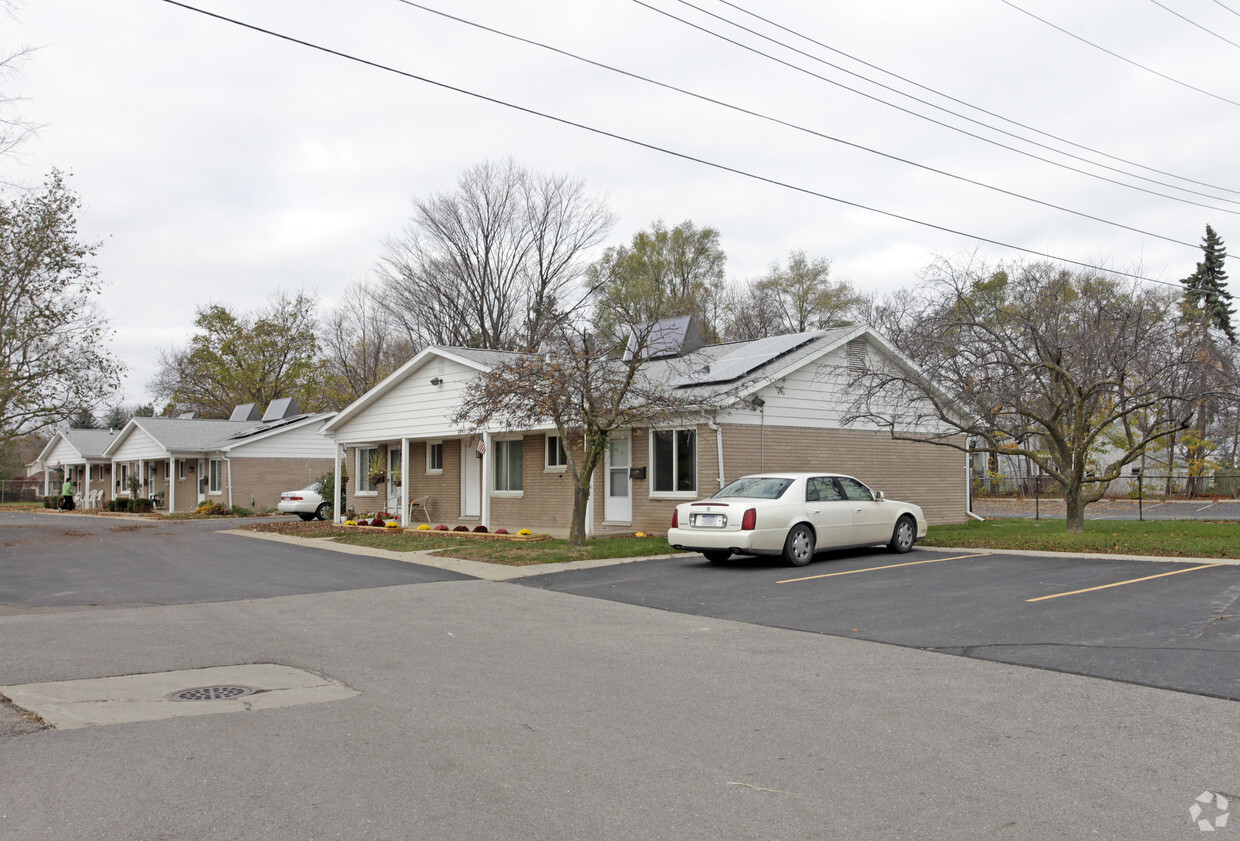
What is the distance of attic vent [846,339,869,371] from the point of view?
→ 21.8 m

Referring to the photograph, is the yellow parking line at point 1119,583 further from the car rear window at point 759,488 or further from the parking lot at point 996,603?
the car rear window at point 759,488

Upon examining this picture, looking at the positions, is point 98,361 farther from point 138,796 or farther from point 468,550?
point 138,796

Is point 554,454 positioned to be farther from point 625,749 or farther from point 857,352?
point 625,749

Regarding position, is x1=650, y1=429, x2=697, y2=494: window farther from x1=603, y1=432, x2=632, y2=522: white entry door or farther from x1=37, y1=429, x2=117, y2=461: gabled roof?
x1=37, y1=429, x2=117, y2=461: gabled roof

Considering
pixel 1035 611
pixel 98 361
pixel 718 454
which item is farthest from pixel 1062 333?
pixel 98 361

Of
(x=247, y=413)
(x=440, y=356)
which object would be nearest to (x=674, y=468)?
(x=440, y=356)

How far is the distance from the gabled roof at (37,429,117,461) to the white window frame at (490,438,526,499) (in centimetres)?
3678

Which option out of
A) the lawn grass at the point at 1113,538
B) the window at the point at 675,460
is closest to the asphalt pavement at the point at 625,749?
the lawn grass at the point at 1113,538

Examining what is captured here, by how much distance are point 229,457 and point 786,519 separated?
3256 centimetres

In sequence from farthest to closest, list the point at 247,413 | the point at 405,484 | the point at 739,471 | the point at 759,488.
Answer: the point at 247,413 < the point at 405,484 < the point at 739,471 < the point at 759,488

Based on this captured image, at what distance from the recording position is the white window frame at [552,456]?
76.0 ft

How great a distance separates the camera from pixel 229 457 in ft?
133

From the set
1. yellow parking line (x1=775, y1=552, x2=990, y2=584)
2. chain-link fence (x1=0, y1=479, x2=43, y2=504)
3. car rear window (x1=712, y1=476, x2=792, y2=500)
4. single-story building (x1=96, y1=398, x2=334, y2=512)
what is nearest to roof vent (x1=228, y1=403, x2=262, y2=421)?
single-story building (x1=96, y1=398, x2=334, y2=512)

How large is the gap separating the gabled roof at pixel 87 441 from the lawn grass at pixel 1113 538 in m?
48.7
